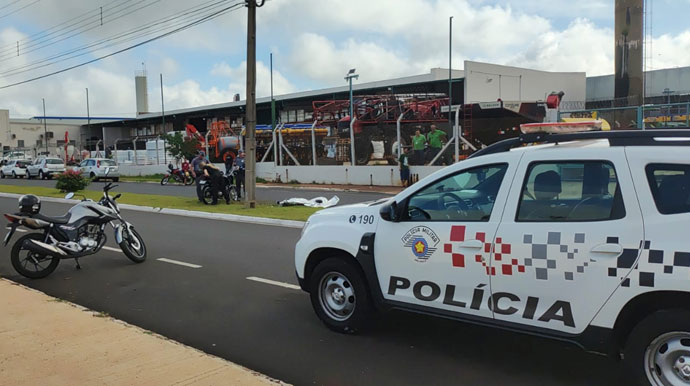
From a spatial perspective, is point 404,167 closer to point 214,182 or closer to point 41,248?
point 214,182

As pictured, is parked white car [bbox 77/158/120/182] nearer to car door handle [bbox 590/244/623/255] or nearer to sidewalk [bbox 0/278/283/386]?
sidewalk [bbox 0/278/283/386]

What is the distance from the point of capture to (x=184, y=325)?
18.8ft

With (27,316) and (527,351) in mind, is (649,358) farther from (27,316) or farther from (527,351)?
(27,316)

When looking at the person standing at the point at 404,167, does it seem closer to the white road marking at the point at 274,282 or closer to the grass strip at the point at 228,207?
the grass strip at the point at 228,207

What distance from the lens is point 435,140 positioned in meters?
22.5

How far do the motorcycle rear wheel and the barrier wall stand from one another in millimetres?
15649

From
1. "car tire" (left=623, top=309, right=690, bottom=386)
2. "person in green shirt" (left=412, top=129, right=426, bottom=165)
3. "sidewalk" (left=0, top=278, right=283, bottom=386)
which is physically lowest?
"sidewalk" (left=0, top=278, right=283, bottom=386)

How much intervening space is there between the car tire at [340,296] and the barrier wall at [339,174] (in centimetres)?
1651

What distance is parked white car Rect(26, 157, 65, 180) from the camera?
4003 cm

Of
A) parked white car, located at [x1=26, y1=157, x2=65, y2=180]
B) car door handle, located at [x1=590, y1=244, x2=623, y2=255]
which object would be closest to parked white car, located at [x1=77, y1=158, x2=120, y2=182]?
parked white car, located at [x1=26, y1=157, x2=65, y2=180]

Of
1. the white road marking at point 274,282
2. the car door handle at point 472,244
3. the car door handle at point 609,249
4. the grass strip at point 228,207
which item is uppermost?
the car door handle at point 609,249

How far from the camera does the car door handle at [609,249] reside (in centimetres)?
363

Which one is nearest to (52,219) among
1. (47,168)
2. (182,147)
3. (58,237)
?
(58,237)

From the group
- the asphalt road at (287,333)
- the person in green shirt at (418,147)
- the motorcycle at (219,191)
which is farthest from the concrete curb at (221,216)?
the person in green shirt at (418,147)
